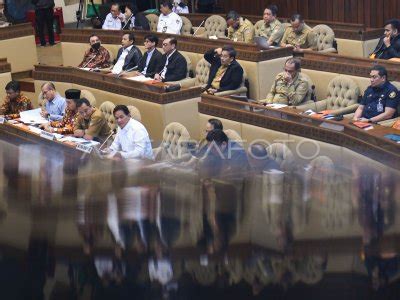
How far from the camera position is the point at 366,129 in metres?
5.56

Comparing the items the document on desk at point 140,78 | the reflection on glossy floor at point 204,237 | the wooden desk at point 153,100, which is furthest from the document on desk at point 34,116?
the reflection on glossy floor at point 204,237

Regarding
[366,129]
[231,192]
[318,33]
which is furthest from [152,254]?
[318,33]

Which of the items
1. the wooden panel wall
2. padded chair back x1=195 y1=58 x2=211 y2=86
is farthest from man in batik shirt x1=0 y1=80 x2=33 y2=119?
the wooden panel wall

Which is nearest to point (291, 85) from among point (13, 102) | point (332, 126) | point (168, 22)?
point (332, 126)

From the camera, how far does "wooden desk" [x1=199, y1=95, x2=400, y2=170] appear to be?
17.2 ft

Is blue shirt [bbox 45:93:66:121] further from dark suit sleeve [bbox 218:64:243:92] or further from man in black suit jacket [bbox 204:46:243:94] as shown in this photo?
dark suit sleeve [bbox 218:64:243:92]

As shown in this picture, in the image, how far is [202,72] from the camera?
8.40 m

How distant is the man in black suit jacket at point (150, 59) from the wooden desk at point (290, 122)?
5.37 ft

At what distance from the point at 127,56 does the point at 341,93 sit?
297 cm

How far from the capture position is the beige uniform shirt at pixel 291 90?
709cm

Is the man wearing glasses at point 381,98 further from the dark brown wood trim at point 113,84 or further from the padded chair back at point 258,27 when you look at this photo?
the padded chair back at point 258,27

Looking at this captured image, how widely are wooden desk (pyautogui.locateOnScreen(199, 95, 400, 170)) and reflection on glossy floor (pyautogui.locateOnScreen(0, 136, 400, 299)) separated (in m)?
3.11

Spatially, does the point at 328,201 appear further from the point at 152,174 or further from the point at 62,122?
the point at 62,122

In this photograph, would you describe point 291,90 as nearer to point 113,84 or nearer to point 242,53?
point 242,53
